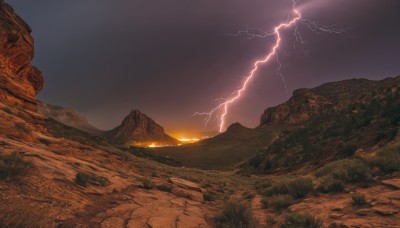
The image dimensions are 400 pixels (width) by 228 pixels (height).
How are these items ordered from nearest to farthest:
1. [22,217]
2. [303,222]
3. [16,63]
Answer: [22,217] < [303,222] < [16,63]

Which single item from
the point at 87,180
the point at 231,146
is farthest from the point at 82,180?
the point at 231,146

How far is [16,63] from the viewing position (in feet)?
102

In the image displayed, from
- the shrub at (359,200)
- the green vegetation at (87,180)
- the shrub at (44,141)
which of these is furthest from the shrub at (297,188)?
the shrub at (44,141)

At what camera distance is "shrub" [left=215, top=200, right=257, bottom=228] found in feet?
21.6

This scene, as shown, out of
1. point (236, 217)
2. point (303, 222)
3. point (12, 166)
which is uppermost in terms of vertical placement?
point (12, 166)

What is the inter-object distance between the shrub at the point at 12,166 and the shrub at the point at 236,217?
540 centimetres

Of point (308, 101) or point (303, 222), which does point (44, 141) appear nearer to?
point (303, 222)

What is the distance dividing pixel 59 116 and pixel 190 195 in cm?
20384

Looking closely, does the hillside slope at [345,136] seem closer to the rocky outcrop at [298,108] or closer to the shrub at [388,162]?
the shrub at [388,162]

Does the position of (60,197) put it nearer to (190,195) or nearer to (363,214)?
(190,195)

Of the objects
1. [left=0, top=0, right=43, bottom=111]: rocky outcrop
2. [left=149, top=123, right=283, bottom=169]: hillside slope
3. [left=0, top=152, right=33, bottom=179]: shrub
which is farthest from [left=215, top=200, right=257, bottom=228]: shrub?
[left=149, top=123, right=283, bottom=169]: hillside slope

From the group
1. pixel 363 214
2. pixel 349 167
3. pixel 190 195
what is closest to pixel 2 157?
pixel 190 195

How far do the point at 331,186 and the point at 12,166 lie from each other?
376 inches

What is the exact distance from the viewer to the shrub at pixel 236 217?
21.6ft
